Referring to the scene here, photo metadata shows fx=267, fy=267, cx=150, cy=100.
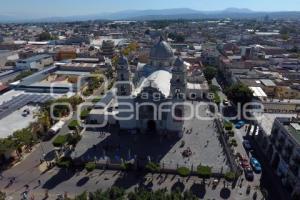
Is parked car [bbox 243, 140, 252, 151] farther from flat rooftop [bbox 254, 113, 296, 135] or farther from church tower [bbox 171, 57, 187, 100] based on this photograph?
church tower [bbox 171, 57, 187, 100]

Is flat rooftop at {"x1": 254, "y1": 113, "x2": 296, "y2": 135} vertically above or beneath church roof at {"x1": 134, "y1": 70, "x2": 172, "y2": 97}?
beneath

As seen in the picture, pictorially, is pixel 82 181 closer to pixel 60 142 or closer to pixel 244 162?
pixel 60 142

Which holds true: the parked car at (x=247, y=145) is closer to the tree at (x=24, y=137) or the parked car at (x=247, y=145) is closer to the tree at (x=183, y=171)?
the tree at (x=183, y=171)

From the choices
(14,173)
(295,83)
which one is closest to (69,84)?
(14,173)

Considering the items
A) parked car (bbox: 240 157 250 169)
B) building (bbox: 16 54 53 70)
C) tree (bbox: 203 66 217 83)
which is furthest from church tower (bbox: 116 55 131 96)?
building (bbox: 16 54 53 70)

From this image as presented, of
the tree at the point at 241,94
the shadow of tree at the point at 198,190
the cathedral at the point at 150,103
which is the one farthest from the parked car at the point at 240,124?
the shadow of tree at the point at 198,190

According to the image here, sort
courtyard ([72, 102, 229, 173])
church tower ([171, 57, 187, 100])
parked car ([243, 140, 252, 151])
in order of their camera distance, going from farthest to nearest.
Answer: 1. church tower ([171, 57, 187, 100])
2. parked car ([243, 140, 252, 151])
3. courtyard ([72, 102, 229, 173])

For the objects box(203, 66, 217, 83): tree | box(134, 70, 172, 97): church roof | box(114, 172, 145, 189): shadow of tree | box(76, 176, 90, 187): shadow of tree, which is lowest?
box(114, 172, 145, 189): shadow of tree
